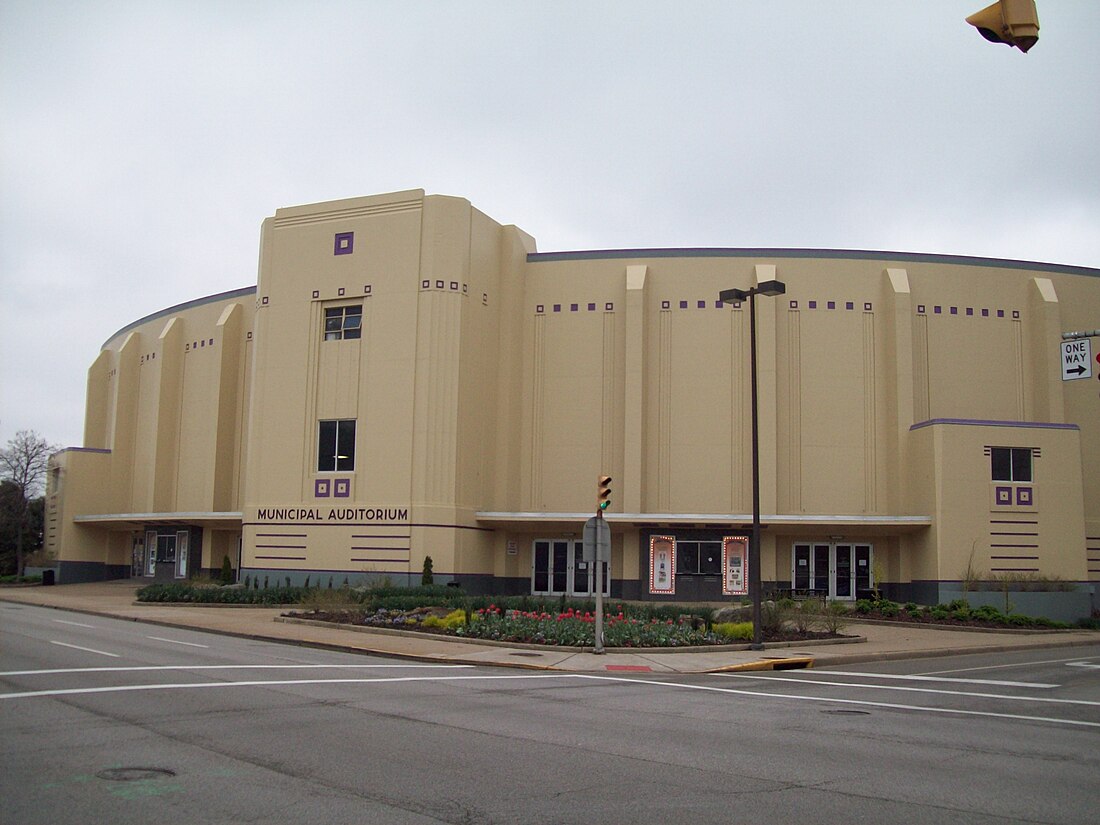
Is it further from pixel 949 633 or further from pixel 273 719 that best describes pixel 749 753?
pixel 949 633

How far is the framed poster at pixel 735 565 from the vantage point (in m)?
38.6

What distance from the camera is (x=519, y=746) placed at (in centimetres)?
1032

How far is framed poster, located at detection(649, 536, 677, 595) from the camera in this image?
38.5m

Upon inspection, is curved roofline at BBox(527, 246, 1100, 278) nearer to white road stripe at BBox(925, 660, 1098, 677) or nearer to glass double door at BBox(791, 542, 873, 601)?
glass double door at BBox(791, 542, 873, 601)

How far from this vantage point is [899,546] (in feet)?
A: 128

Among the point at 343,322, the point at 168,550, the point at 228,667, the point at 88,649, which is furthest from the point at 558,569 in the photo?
the point at 228,667

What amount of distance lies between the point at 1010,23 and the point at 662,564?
32942 millimetres

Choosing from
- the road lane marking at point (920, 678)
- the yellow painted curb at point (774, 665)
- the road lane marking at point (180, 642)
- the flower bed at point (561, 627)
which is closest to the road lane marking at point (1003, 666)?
the road lane marking at point (920, 678)

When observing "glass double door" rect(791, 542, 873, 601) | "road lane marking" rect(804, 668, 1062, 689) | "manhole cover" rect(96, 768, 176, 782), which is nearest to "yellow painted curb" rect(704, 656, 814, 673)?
"road lane marking" rect(804, 668, 1062, 689)

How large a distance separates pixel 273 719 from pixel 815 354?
32195mm

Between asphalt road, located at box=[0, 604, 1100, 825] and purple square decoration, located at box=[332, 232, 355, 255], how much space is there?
2458 cm

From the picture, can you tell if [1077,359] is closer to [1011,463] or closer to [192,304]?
[1011,463]

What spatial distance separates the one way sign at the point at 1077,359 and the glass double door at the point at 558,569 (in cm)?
2258

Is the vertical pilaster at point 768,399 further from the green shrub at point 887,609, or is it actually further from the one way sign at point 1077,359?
the one way sign at point 1077,359
